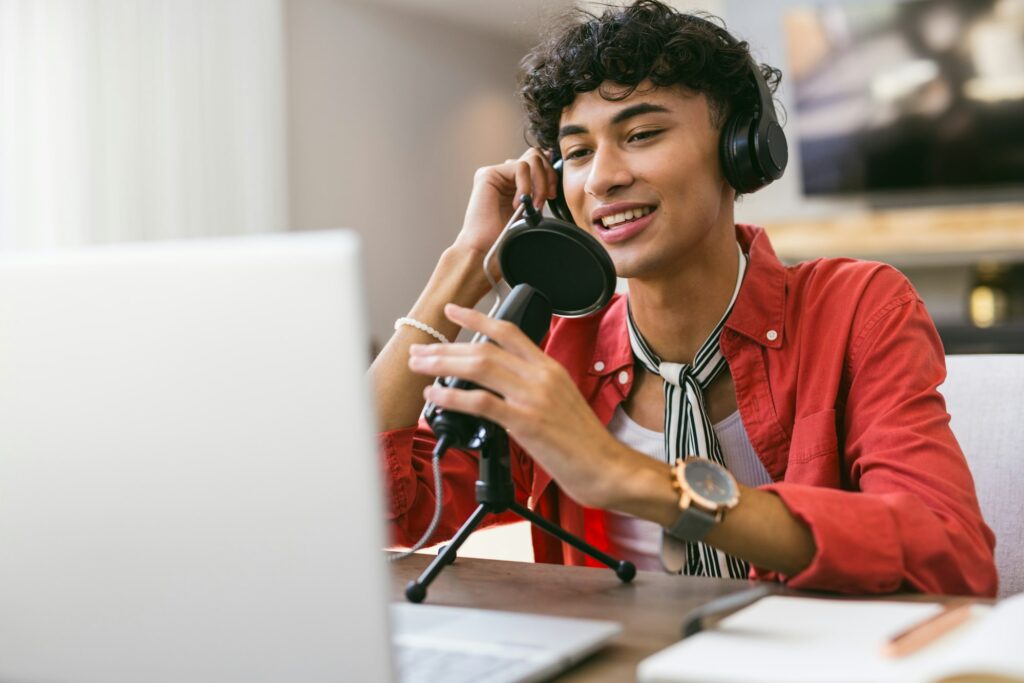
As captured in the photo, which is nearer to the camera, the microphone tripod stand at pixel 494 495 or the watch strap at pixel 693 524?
the watch strap at pixel 693 524

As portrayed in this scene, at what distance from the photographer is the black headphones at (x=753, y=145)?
1357mm

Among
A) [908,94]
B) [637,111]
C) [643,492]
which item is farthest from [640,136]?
[908,94]

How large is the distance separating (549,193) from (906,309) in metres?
0.51

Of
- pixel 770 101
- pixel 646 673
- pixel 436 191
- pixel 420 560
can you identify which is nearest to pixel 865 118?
pixel 436 191

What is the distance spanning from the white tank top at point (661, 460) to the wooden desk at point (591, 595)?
0.24 m

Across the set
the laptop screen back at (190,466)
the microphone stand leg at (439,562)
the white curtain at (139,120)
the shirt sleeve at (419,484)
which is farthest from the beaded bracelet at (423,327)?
the white curtain at (139,120)

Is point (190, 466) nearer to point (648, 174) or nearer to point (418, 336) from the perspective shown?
point (418, 336)

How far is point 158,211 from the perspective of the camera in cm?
437

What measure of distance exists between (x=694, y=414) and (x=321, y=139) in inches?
171

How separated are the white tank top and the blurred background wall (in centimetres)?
306

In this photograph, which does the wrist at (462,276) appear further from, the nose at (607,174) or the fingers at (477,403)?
the fingers at (477,403)

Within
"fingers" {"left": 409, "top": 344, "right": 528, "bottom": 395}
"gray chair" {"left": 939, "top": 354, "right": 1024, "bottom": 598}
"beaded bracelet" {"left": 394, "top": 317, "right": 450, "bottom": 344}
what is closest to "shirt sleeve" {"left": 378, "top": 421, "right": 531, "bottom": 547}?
"beaded bracelet" {"left": 394, "top": 317, "right": 450, "bottom": 344}

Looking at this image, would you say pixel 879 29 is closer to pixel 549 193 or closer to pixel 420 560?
pixel 549 193

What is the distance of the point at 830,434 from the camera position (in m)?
1.19
